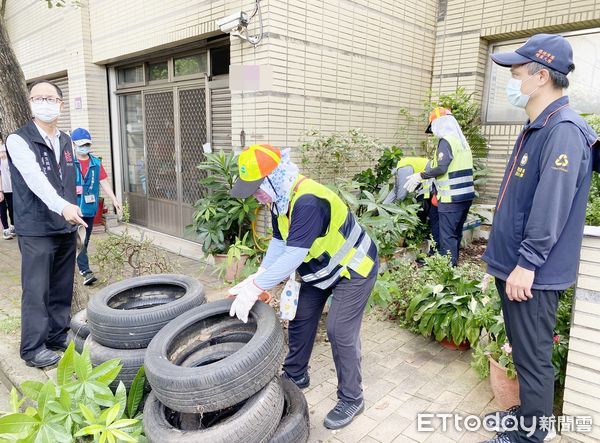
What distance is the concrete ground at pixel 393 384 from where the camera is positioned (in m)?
2.67

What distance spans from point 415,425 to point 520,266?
1268 millimetres

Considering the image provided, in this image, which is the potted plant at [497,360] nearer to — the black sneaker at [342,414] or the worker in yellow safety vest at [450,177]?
the black sneaker at [342,414]

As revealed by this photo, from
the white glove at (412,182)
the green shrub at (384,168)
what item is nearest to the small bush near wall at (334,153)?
the green shrub at (384,168)

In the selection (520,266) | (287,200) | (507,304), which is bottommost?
(507,304)

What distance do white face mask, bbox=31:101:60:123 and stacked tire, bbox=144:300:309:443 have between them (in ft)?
6.47

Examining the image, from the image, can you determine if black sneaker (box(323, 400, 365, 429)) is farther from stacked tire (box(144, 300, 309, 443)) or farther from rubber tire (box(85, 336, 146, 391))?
rubber tire (box(85, 336, 146, 391))

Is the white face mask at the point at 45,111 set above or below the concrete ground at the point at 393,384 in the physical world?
above

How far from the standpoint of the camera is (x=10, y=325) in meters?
4.13

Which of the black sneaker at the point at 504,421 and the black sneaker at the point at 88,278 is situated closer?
the black sneaker at the point at 504,421

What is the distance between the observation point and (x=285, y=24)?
5.13 metres

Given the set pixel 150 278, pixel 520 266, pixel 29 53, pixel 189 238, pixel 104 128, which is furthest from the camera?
pixel 29 53

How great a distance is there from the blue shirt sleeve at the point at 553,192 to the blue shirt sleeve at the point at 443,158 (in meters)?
2.91

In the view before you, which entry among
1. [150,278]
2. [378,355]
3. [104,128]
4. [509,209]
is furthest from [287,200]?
[104,128]

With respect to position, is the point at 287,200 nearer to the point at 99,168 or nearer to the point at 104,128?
the point at 99,168
